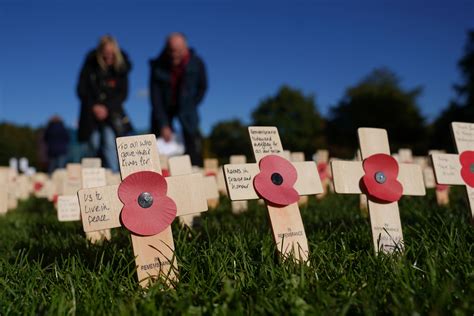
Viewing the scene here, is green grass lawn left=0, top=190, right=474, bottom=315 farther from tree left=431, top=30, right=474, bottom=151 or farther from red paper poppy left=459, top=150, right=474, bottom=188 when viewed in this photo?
tree left=431, top=30, right=474, bottom=151

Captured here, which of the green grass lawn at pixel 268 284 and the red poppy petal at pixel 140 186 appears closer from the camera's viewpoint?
the green grass lawn at pixel 268 284

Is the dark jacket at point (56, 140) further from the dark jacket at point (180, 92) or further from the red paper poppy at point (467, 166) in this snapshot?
the red paper poppy at point (467, 166)

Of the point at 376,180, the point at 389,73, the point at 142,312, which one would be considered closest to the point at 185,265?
the point at 142,312

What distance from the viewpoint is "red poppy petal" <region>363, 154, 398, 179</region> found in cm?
224

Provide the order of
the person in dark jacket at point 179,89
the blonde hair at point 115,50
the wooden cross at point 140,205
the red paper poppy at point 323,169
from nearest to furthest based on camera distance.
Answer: the wooden cross at point 140,205, the red paper poppy at point 323,169, the blonde hair at point 115,50, the person in dark jacket at point 179,89

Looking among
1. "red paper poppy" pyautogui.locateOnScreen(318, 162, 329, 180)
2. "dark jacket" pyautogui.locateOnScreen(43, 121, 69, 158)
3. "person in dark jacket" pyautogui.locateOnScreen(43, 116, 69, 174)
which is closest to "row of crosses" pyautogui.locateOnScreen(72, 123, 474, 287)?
"red paper poppy" pyautogui.locateOnScreen(318, 162, 329, 180)

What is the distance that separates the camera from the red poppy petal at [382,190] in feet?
7.13

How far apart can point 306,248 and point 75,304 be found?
Answer: 3.26ft

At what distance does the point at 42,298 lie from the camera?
5.64 ft

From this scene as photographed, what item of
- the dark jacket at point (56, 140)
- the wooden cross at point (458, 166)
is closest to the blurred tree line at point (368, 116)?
the dark jacket at point (56, 140)

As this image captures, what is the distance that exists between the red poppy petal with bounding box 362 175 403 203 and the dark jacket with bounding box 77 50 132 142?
173 inches

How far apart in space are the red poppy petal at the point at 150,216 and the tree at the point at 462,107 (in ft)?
78.5

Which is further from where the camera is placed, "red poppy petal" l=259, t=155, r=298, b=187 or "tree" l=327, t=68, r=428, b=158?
"tree" l=327, t=68, r=428, b=158

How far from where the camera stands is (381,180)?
7.26 feet
